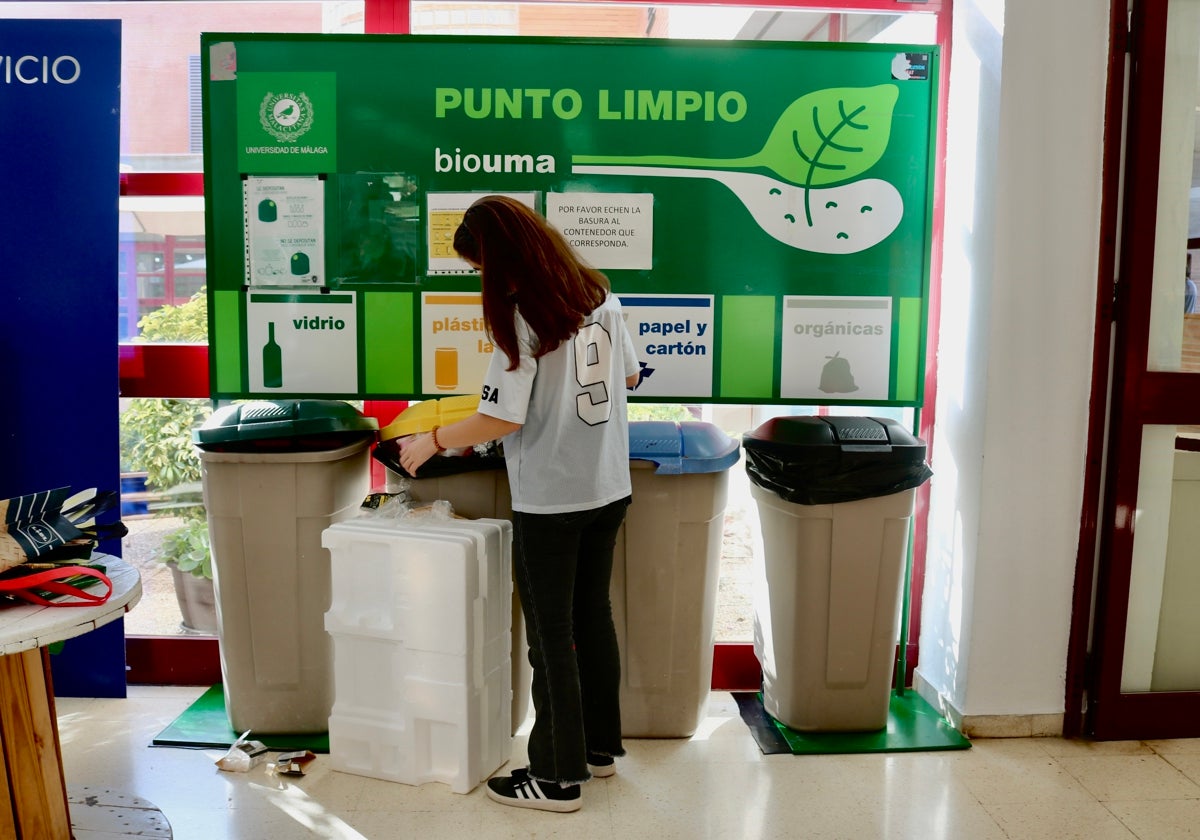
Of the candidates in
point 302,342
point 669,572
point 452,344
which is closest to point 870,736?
point 669,572

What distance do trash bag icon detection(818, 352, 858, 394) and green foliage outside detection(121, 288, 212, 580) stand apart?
217cm

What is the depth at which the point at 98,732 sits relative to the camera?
126 inches

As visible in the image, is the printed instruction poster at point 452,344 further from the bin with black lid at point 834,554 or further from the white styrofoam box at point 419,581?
the bin with black lid at point 834,554

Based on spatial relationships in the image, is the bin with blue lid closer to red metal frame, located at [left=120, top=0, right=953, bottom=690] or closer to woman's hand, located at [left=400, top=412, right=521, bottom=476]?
woman's hand, located at [left=400, top=412, right=521, bottom=476]

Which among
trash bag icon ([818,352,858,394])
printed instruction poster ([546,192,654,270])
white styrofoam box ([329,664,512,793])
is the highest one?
printed instruction poster ([546,192,654,270])

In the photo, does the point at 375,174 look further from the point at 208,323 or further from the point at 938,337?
the point at 938,337

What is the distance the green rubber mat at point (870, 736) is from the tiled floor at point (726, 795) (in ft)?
0.13

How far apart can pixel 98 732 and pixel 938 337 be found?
121 inches

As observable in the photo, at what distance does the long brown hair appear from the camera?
8.07 ft

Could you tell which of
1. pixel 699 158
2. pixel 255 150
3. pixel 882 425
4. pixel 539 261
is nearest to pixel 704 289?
pixel 699 158

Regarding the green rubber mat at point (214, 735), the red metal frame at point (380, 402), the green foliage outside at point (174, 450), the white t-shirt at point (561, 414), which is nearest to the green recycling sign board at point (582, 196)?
the red metal frame at point (380, 402)

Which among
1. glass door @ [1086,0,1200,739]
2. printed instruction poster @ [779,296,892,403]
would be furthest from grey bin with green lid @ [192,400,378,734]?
glass door @ [1086,0,1200,739]

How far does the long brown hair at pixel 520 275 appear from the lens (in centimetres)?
246

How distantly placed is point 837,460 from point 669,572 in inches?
24.5
